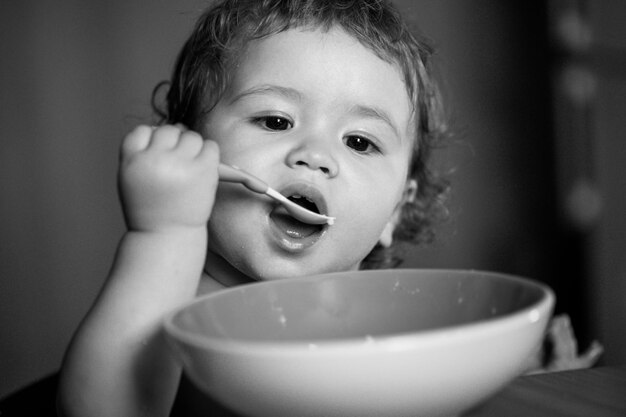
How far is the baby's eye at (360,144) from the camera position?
0.74 meters

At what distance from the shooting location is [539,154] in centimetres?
206

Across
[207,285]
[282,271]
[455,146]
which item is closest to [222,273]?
Result: [207,285]

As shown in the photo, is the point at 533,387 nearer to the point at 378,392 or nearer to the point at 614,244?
the point at 378,392

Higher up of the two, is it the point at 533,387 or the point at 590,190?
the point at 533,387

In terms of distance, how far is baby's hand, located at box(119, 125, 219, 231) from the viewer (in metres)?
0.49

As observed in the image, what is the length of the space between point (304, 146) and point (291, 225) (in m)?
0.09

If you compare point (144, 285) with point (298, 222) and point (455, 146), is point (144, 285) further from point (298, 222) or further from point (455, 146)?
point (455, 146)

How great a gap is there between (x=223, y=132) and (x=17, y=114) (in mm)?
961

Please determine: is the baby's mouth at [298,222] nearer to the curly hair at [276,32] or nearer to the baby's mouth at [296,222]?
→ the baby's mouth at [296,222]

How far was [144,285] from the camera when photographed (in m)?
0.46

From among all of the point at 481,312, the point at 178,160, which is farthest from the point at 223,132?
the point at 481,312

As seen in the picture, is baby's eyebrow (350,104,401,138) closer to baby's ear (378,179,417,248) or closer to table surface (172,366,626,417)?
baby's ear (378,179,417,248)

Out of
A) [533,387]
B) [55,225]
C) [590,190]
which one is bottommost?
[55,225]

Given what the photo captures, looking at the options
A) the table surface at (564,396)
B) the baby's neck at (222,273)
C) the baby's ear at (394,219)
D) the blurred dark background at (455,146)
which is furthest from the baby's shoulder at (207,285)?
the blurred dark background at (455,146)
